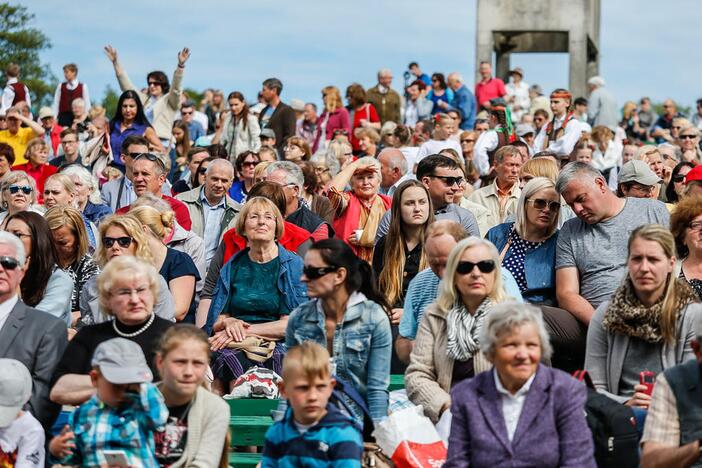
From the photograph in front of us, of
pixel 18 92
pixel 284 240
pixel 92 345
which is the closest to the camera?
pixel 92 345

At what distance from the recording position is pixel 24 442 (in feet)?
21.3

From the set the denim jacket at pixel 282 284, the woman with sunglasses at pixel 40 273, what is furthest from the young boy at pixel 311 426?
the denim jacket at pixel 282 284

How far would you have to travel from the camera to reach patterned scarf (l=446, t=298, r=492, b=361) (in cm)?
658

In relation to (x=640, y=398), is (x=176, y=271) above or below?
above

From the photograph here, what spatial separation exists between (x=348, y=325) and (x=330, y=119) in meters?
13.7

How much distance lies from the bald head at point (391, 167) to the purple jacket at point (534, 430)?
6.97 meters

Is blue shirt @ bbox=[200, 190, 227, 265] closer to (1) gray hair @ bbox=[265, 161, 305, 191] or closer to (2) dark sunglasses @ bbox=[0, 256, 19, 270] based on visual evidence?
(1) gray hair @ bbox=[265, 161, 305, 191]

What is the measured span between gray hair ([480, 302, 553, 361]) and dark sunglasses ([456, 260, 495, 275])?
2.43 ft

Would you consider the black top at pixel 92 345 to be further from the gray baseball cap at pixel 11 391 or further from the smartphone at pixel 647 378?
the smartphone at pixel 647 378

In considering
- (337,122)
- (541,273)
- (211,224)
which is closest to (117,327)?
(541,273)

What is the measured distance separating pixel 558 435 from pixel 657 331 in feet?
3.81

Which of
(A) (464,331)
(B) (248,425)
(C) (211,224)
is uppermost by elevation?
(C) (211,224)

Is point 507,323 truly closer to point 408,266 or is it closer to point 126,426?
point 126,426

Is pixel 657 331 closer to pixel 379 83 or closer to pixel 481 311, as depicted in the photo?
pixel 481 311
